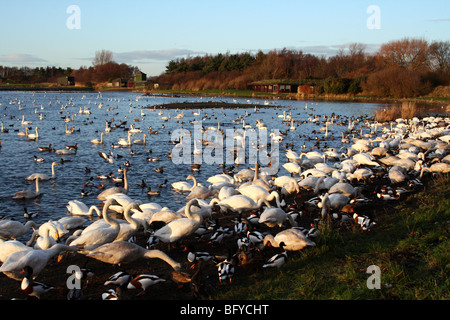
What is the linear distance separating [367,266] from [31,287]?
18.4 feet

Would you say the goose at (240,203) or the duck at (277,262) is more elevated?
the goose at (240,203)

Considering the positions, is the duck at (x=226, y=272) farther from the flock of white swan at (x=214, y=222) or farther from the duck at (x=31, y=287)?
the duck at (x=31, y=287)

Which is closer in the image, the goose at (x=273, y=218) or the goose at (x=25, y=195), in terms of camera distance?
the goose at (x=273, y=218)

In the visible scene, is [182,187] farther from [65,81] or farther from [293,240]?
[65,81]

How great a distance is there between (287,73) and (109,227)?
386ft

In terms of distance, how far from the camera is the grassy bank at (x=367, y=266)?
5.88m

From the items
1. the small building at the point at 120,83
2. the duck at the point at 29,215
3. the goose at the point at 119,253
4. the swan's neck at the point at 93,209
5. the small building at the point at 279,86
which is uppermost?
the small building at the point at 120,83

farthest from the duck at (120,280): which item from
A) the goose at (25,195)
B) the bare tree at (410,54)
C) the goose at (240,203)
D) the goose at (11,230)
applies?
the bare tree at (410,54)

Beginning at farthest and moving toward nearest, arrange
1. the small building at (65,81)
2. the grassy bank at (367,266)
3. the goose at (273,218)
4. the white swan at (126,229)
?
the small building at (65,81), the goose at (273,218), the white swan at (126,229), the grassy bank at (367,266)

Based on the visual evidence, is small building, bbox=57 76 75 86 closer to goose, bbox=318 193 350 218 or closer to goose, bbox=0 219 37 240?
goose, bbox=0 219 37 240

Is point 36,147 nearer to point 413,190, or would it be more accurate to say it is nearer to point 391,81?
point 413,190

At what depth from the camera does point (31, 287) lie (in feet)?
20.7

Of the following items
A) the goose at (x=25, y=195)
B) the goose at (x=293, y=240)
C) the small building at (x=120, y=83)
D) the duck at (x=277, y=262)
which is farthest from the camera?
the small building at (x=120, y=83)

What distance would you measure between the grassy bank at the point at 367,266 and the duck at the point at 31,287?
286cm
